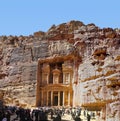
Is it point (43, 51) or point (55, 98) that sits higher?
point (43, 51)

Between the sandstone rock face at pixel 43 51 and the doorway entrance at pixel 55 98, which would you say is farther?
the doorway entrance at pixel 55 98

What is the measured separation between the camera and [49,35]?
5678 centimetres

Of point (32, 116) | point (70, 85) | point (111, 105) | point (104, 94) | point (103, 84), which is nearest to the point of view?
point (111, 105)

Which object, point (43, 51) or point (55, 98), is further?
point (43, 51)

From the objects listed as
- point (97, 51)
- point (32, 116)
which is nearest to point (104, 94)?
point (32, 116)

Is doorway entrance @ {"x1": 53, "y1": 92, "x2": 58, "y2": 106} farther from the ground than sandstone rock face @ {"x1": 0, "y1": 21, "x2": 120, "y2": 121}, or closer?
closer

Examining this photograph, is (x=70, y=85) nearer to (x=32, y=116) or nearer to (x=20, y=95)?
(x=20, y=95)

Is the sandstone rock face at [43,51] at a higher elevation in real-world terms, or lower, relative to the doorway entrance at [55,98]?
higher

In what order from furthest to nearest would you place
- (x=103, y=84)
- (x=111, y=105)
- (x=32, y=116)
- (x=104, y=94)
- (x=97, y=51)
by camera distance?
(x=97, y=51) < (x=32, y=116) < (x=103, y=84) < (x=104, y=94) < (x=111, y=105)

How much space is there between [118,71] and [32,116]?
296 inches

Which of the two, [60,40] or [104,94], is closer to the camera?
[104,94]

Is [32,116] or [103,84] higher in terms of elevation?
[103,84]

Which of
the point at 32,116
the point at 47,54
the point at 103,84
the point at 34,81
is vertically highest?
the point at 47,54

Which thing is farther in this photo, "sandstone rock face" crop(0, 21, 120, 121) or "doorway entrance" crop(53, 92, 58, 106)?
"doorway entrance" crop(53, 92, 58, 106)
